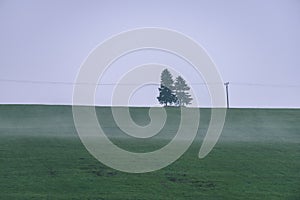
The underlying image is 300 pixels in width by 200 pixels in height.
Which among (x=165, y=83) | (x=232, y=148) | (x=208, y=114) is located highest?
(x=165, y=83)

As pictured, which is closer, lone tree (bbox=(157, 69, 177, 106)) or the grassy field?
the grassy field

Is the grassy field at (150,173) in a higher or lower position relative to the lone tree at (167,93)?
lower

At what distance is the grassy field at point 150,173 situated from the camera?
1900 centimetres

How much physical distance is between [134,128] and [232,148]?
10.7 metres

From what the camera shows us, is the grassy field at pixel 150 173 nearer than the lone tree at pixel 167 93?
Yes

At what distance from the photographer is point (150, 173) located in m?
21.7

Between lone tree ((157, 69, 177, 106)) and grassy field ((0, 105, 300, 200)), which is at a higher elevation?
lone tree ((157, 69, 177, 106))

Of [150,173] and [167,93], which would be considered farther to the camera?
[167,93]

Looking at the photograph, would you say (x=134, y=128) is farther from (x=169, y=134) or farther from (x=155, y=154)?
(x=155, y=154)

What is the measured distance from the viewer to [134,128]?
3691cm

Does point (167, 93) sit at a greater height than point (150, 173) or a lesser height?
greater

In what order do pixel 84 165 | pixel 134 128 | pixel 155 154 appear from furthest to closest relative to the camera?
1. pixel 134 128
2. pixel 155 154
3. pixel 84 165

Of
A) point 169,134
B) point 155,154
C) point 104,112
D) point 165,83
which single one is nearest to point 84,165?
point 155,154

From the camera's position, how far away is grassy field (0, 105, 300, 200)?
19000mm
